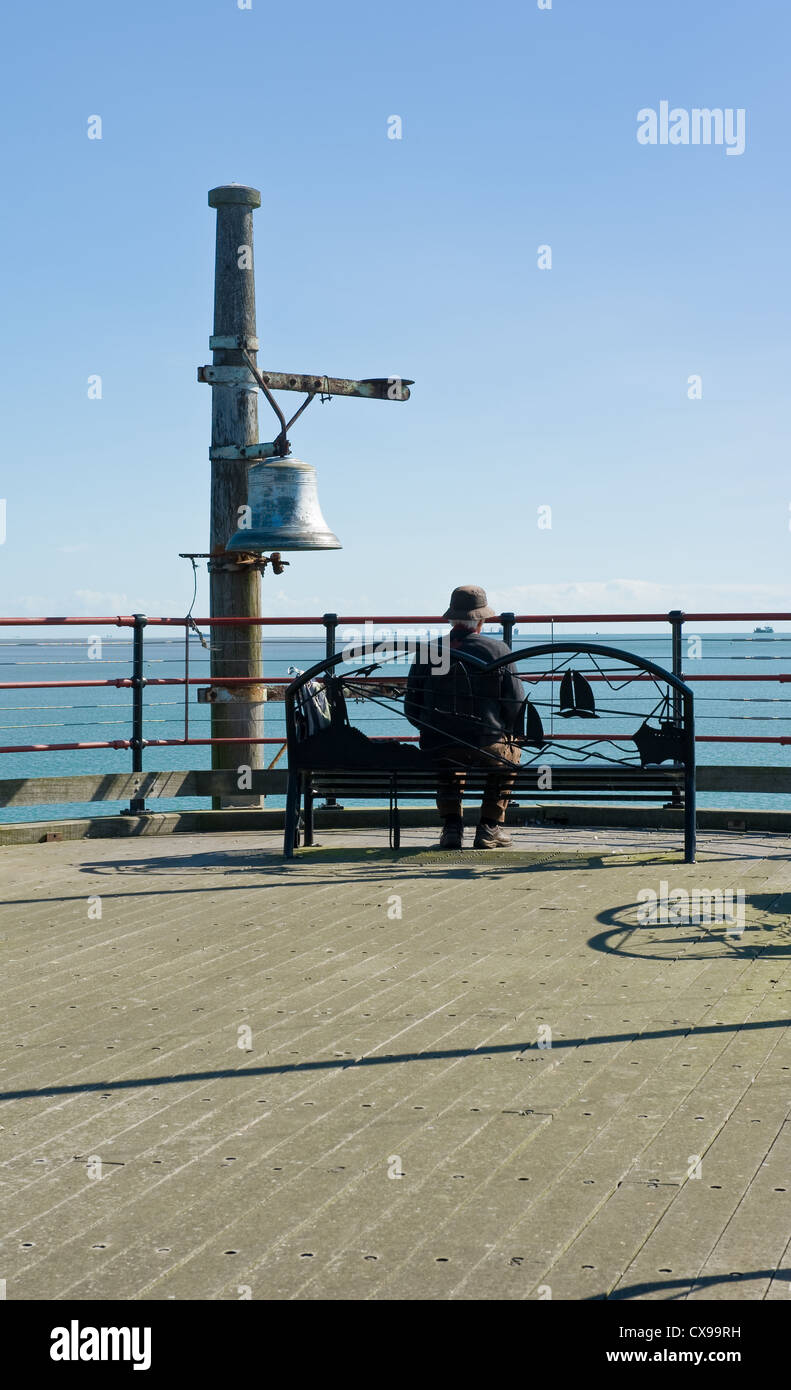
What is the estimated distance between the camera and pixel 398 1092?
4.49 meters

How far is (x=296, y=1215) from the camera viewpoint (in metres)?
3.52

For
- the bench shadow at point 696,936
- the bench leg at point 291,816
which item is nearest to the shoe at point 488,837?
the bench leg at point 291,816

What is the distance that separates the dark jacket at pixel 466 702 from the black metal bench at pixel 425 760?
138mm

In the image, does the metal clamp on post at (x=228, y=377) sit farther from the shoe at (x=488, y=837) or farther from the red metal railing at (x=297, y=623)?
the shoe at (x=488, y=837)

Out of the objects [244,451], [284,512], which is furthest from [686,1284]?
[244,451]

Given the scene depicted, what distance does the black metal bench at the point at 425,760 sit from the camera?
8828mm

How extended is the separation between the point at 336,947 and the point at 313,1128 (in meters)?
2.49

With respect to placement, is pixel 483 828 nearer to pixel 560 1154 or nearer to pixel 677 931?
pixel 677 931

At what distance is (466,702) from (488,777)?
49 centimetres

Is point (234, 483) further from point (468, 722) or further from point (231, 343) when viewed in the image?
point (468, 722)

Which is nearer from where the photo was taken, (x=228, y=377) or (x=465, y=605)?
(x=465, y=605)

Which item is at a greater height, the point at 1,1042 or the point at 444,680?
the point at 444,680
